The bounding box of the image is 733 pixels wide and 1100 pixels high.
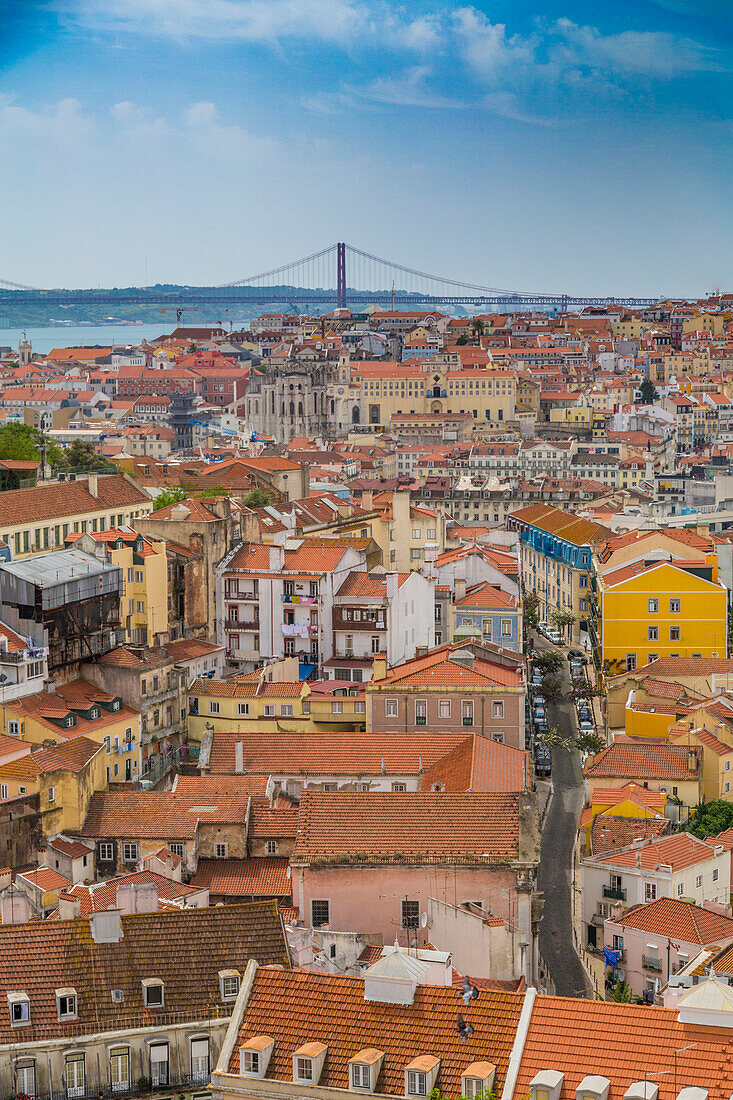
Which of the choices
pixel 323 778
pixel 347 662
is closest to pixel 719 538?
pixel 347 662

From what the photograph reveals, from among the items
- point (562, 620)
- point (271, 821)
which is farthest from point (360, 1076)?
point (562, 620)

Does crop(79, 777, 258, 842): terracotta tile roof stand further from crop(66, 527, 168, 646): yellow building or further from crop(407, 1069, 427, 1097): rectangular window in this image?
crop(407, 1069, 427, 1097): rectangular window

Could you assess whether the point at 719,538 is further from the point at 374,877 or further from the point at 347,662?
the point at 374,877

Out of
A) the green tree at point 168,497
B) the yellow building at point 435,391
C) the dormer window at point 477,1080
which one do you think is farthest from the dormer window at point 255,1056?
the yellow building at point 435,391

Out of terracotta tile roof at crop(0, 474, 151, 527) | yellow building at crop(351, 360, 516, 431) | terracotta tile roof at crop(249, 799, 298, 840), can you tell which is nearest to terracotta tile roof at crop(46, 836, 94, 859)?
terracotta tile roof at crop(249, 799, 298, 840)

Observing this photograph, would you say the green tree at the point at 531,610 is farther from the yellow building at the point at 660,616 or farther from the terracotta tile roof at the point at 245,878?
the terracotta tile roof at the point at 245,878

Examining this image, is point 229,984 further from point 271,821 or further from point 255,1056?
point 271,821
